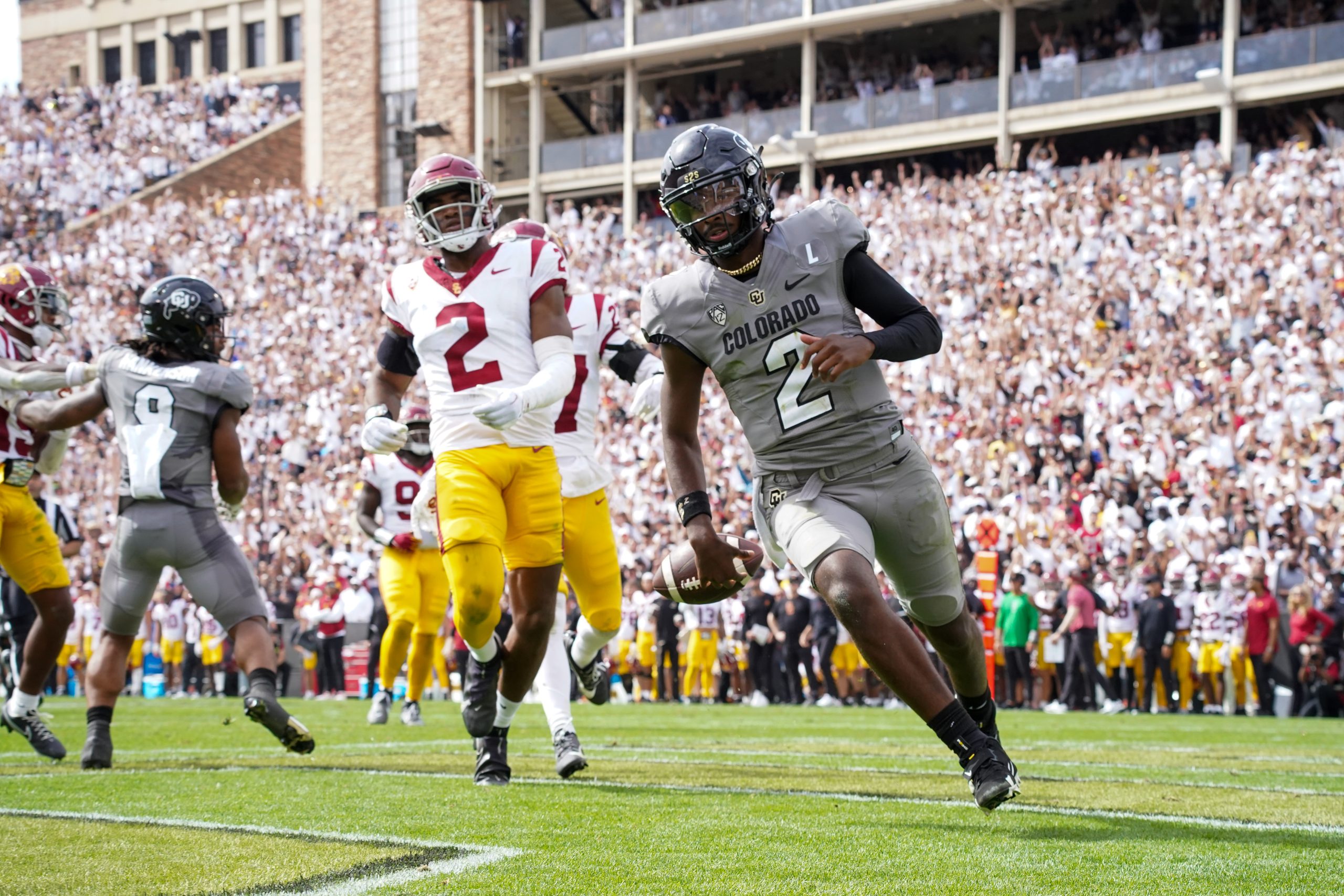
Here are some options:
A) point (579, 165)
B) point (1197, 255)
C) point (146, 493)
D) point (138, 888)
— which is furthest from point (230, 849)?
point (579, 165)

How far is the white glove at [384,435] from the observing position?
19.7ft

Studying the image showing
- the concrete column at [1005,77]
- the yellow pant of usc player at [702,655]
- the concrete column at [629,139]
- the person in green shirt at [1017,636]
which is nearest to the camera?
the person in green shirt at [1017,636]

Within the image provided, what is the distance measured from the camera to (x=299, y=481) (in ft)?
77.6

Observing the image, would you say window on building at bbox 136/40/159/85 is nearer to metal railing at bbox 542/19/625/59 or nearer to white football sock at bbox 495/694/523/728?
metal railing at bbox 542/19/625/59

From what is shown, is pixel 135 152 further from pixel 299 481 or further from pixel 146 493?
pixel 146 493

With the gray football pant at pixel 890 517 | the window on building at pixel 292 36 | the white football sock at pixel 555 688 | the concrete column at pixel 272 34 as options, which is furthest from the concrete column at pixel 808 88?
the gray football pant at pixel 890 517

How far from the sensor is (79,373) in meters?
6.95

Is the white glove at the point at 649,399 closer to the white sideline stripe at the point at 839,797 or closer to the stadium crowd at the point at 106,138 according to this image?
the white sideline stripe at the point at 839,797

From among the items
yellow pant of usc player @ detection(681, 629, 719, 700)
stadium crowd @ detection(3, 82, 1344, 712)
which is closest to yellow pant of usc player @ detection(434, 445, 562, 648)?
stadium crowd @ detection(3, 82, 1344, 712)

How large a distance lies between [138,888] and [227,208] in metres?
29.7

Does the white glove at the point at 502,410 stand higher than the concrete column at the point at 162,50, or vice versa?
the concrete column at the point at 162,50

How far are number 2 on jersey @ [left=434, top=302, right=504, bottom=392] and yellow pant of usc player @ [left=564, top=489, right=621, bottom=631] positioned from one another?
3.60ft

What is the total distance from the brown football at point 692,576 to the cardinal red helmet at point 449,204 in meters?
1.79

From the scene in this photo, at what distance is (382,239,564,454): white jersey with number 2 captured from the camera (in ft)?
19.6
